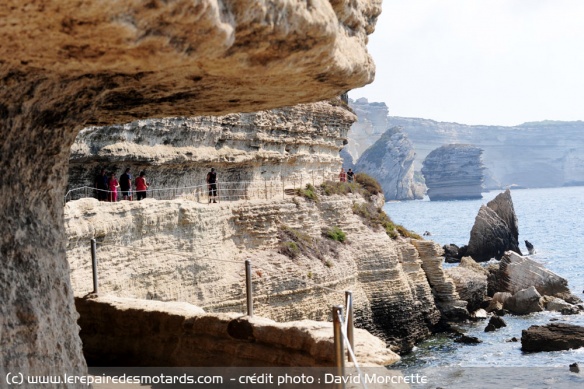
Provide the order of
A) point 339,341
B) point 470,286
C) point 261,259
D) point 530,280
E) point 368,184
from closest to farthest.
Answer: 1. point 339,341
2. point 261,259
3. point 470,286
4. point 530,280
5. point 368,184

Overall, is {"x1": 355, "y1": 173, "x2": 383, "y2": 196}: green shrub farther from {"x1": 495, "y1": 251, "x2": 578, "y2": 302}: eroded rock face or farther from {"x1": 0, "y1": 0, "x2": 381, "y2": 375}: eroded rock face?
{"x1": 0, "y1": 0, "x2": 381, "y2": 375}: eroded rock face

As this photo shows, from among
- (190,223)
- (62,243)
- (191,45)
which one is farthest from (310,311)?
(191,45)

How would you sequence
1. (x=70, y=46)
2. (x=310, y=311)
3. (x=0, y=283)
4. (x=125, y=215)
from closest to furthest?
1. (x=70, y=46)
2. (x=0, y=283)
3. (x=125, y=215)
4. (x=310, y=311)

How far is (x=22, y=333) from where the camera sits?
4.31m

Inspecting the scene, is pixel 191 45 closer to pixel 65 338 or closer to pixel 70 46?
pixel 70 46

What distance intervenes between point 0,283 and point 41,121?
0.99 m

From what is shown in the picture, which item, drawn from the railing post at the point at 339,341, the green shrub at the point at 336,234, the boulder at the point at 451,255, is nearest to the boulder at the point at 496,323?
the green shrub at the point at 336,234

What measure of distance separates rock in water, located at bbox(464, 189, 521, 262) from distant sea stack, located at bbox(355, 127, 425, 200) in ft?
393

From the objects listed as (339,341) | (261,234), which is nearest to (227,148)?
(261,234)

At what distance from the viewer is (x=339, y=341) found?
4.91m

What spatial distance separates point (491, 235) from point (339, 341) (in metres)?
52.5

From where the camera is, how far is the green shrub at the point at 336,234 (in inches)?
1127

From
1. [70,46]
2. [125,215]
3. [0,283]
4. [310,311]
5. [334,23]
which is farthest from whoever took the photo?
[310,311]

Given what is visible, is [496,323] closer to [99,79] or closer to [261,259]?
[261,259]
